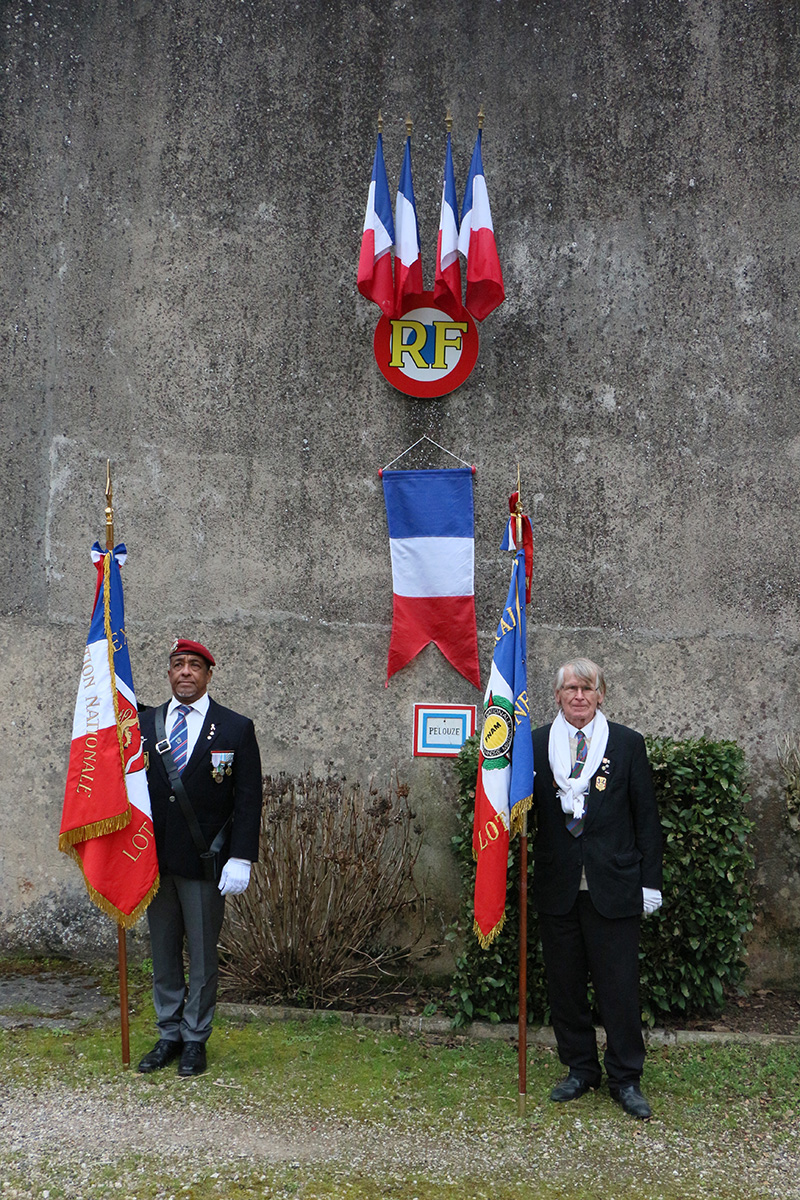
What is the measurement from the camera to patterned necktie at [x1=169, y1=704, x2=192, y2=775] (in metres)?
4.60

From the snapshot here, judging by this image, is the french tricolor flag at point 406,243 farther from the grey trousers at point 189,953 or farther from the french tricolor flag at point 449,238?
the grey trousers at point 189,953

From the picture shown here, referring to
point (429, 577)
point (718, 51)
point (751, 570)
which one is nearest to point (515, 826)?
point (429, 577)

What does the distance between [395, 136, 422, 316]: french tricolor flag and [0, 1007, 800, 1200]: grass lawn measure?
4.30m

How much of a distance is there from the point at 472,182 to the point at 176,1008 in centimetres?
492

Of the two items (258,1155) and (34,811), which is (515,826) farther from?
(34,811)

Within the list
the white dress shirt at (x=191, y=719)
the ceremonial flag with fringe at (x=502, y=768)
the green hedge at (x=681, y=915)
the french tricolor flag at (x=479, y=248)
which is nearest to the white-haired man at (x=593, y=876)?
the ceremonial flag with fringe at (x=502, y=768)

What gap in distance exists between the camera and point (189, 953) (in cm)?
453

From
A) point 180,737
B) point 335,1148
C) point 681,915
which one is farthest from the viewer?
point 681,915

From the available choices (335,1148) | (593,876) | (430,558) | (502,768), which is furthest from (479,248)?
(335,1148)

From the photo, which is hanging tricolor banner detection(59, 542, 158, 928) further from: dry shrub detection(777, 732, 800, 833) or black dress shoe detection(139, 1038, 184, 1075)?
dry shrub detection(777, 732, 800, 833)

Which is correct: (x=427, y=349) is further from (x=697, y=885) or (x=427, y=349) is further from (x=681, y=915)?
(x=681, y=915)

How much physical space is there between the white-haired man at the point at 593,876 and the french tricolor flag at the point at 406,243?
2.83m

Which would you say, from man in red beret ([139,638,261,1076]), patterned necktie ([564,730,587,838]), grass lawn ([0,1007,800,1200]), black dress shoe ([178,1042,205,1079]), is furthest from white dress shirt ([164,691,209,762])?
patterned necktie ([564,730,587,838])

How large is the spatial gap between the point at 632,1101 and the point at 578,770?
144 cm
